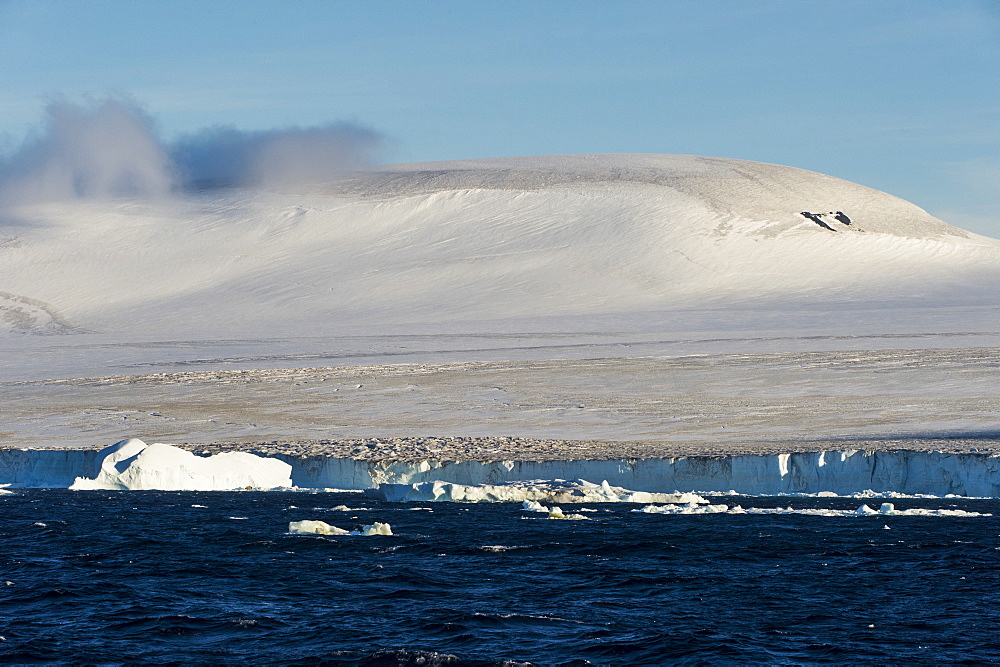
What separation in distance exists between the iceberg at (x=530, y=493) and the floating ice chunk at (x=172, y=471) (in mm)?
2962

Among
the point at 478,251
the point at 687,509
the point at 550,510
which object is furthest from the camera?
the point at 478,251

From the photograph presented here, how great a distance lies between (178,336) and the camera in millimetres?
55344

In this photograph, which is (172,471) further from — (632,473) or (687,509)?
(687,509)

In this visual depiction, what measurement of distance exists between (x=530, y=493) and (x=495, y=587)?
7.34 meters

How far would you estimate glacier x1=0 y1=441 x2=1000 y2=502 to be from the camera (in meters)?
22.1

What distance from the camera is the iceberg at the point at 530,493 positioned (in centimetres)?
2178

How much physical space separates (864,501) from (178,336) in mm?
40254

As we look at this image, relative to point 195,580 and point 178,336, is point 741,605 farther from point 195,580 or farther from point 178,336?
point 178,336

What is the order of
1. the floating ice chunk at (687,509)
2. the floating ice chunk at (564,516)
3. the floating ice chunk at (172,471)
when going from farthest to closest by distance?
the floating ice chunk at (172,471) → the floating ice chunk at (687,509) → the floating ice chunk at (564,516)

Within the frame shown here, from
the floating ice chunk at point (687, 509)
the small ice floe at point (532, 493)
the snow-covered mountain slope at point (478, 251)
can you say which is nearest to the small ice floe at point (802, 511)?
the floating ice chunk at point (687, 509)

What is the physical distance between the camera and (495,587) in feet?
48.2

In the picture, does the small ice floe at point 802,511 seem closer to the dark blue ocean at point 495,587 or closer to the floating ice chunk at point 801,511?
the floating ice chunk at point 801,511

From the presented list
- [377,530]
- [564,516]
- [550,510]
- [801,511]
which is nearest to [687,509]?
[801,511]

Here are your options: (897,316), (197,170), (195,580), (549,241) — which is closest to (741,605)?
(195,580)
